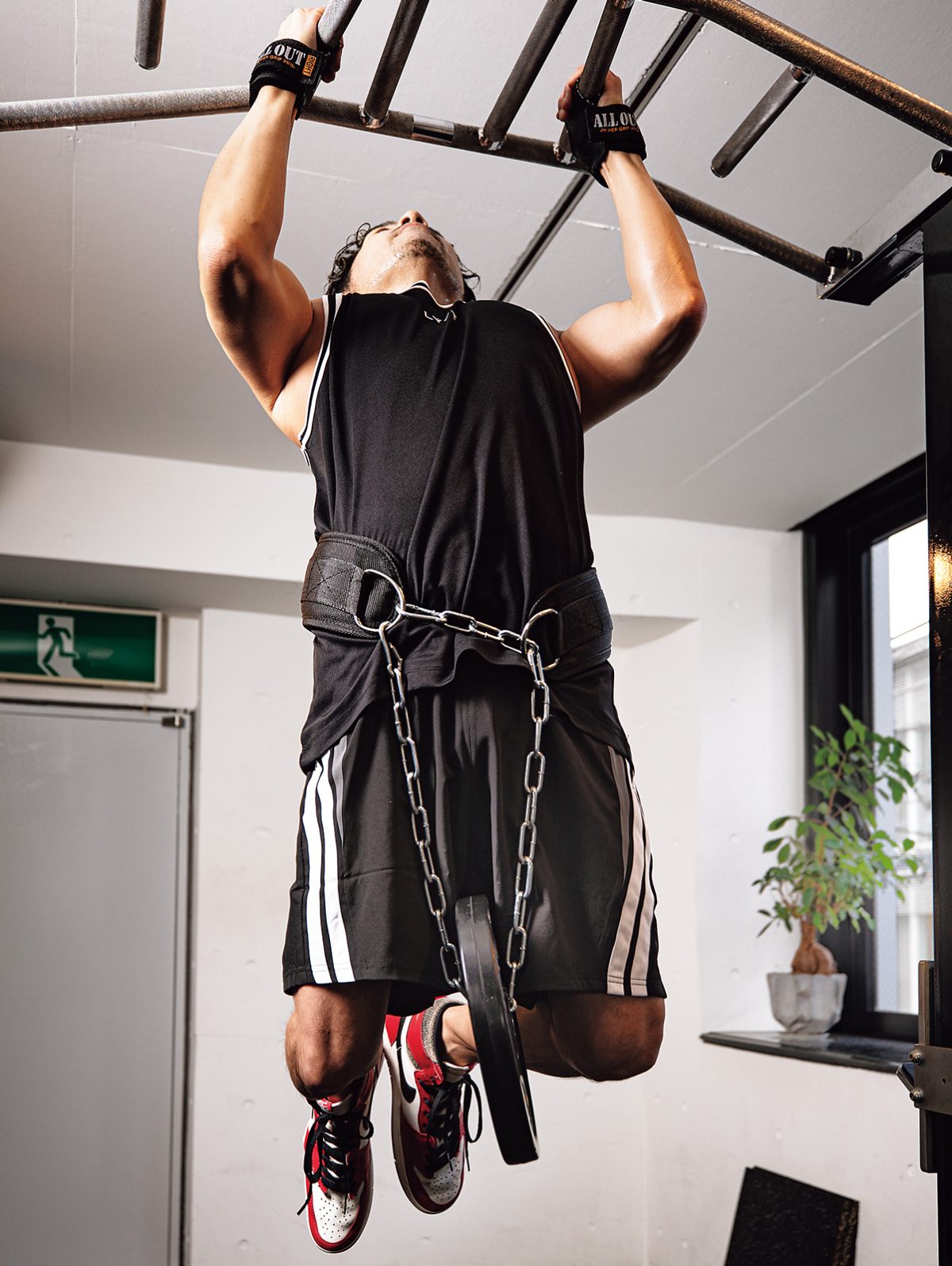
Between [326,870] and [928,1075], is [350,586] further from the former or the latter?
[928,1075]

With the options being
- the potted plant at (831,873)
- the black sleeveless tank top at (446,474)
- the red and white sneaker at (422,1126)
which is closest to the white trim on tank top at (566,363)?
the black sleeveless tank top at (446,474)

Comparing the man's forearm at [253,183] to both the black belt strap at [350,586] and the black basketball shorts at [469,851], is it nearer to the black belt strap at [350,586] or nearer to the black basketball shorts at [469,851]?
the black belt strap at [350,586]

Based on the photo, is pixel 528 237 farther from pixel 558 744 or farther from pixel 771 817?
pixel 771 817

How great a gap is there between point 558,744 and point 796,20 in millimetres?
1433

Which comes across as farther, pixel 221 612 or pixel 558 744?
pixel 221 612

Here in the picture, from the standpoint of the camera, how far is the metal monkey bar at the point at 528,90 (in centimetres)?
125

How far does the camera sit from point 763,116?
53.2 inches

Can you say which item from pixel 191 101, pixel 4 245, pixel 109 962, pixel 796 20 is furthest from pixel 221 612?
pixel 191 101

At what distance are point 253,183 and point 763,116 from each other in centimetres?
55

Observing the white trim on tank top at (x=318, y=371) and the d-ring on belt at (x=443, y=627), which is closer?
the d-ring on belt at (x=443, y=627)

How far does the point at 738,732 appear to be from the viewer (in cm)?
410

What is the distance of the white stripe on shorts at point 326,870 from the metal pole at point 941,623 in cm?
62

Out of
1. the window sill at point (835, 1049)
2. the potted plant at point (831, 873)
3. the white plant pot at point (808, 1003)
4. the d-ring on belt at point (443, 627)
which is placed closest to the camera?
the d-ring on belt at point (443, 627)

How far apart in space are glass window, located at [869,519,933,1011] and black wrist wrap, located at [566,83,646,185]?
250cm
